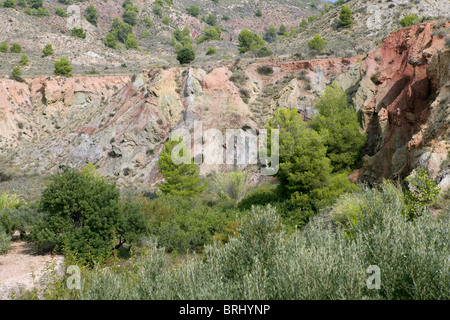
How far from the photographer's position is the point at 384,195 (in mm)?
9391

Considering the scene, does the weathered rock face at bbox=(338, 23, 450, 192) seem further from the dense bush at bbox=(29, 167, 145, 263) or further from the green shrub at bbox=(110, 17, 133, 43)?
the green shrub at bbox=(110, 17, 133, 43)

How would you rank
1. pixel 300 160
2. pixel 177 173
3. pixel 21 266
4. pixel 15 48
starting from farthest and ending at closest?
pixel 15 48 < pixel 177 173 < pixel 300 160 < pixel 21 266

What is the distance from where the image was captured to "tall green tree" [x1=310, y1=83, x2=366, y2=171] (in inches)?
938

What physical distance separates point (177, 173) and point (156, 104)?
1701cm

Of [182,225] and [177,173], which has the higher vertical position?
[177,173]

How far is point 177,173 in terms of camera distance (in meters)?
26.1

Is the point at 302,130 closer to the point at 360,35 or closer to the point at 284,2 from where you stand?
the point at 360,35

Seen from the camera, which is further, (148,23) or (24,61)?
(148,23)

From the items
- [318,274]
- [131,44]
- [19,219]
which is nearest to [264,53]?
[19,219]

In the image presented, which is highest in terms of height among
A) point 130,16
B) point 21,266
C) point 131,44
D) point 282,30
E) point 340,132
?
point 282,30

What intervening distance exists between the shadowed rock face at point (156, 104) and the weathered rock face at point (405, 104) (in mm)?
141

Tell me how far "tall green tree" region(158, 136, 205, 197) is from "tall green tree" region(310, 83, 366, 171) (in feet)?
35.9

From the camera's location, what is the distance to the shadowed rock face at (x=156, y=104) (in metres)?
27.7

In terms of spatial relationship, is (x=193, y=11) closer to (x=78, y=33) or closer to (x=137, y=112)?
(x=78, y=33)
